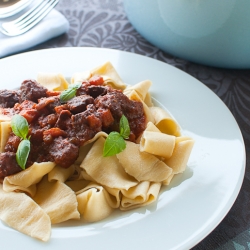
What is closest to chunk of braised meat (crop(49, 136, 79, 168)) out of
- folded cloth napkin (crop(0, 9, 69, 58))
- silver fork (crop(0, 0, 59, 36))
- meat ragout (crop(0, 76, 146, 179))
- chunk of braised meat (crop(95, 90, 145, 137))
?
meat ragout (crop(0, 76, 146, 179))

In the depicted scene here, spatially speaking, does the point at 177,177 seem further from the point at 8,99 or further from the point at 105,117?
the point at 8,99

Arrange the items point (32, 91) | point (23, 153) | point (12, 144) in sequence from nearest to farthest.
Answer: point (23, 153), point (12, 144), point (32, 91)

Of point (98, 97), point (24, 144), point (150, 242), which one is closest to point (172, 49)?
point (98, 97)

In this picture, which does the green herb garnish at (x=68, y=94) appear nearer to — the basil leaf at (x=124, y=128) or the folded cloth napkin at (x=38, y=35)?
the basil leaf at (x=124, y=128)

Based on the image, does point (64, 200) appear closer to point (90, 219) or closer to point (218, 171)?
point (90, 219)

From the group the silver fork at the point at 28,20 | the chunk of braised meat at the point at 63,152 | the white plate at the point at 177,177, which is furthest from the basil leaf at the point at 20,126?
the silver fork at the point at 28,20

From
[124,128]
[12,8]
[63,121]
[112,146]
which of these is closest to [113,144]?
[112,146]
